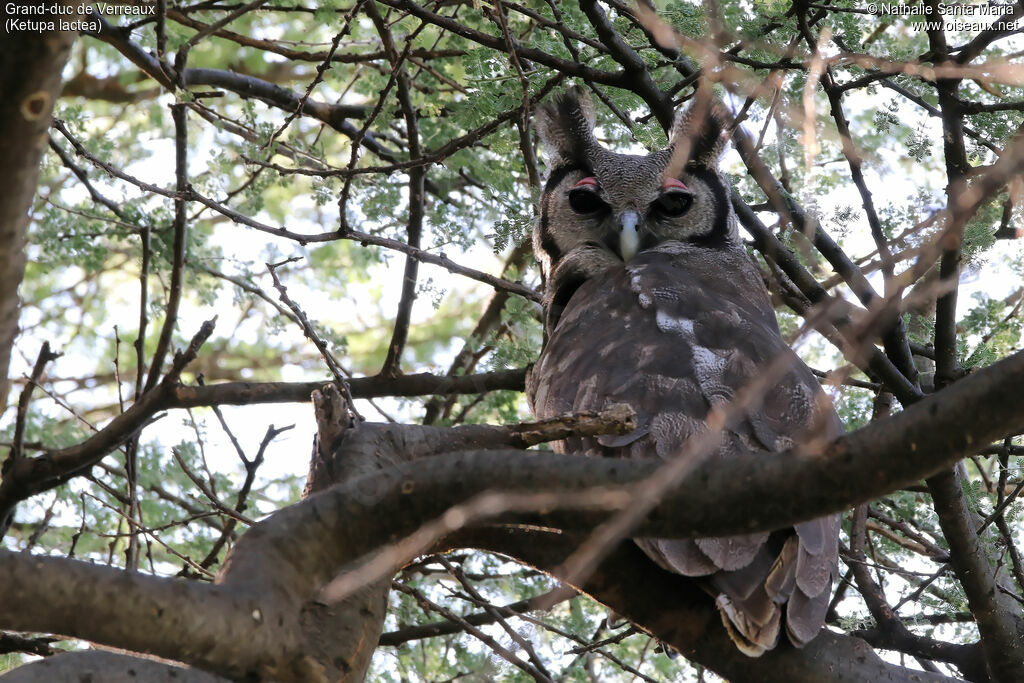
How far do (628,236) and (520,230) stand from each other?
56cm

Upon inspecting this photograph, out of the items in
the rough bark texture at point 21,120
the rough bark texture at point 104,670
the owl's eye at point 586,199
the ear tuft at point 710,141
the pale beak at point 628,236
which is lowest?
the rough bark texture at point 104,670

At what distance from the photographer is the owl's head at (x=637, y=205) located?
16.3 ft

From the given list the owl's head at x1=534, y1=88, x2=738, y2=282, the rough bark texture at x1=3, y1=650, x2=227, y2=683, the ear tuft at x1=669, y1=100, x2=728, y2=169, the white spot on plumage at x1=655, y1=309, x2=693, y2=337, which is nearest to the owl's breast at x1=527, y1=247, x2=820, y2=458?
the white spot on plumage at x1=655, y1=309, x2=693, y2=337

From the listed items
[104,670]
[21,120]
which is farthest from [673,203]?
[21,120]

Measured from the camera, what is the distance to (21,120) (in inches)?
59.1

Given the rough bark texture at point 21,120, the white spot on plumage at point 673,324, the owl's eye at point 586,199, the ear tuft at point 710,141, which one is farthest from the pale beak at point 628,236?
the rough bark texture at point 21,120

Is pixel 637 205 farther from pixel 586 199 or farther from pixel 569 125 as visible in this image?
pixel 569 125

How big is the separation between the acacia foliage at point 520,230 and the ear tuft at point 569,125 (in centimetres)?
16

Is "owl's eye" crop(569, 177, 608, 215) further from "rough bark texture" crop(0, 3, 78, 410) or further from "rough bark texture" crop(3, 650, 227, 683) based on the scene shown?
"rough bark texture" crop(0, 3, 78, 410)

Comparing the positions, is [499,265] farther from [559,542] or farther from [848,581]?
[559,542]

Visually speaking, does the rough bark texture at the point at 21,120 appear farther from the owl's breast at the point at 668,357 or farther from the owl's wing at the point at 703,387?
the owl's breast at the point at 668,357

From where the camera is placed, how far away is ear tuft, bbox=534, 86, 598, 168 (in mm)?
5273

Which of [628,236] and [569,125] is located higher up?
[569,125]

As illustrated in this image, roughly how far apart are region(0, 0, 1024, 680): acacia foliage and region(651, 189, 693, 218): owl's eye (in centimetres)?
31
